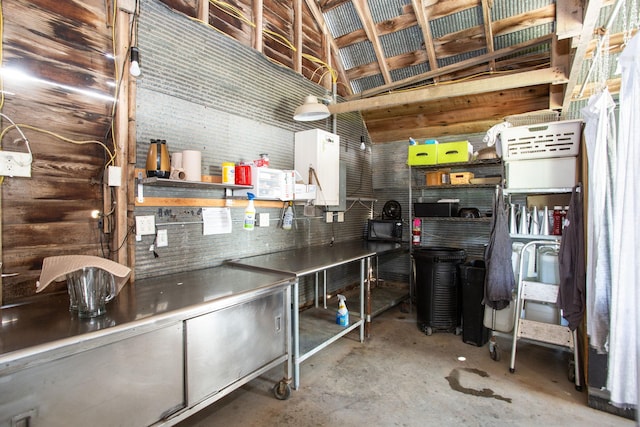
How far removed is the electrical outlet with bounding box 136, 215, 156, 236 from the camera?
6.69 feet

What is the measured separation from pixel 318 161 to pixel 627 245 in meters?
2.40

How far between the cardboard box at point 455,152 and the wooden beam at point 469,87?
2.63 ft

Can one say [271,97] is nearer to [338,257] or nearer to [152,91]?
[152,91]

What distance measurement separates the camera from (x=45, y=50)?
172 cm

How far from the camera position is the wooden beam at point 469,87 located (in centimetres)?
253

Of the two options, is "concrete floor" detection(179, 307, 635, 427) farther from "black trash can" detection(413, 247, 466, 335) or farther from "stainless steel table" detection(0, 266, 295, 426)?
"stainless steel table" detection(0, 266, 295, 426)

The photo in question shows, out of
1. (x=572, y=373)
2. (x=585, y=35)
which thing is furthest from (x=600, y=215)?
(x=572, y=373)

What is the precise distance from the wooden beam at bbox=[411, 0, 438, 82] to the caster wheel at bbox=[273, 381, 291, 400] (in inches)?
142

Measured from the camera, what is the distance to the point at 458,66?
11.8 ft

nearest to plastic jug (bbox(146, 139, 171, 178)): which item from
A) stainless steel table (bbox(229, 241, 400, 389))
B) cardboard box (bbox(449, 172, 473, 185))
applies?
stainless steel table (bbox(229, 241, 400, 389))

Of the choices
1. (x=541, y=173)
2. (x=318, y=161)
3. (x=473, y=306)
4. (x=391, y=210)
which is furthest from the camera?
(x=391, y=210)

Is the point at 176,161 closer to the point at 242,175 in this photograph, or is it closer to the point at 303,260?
the point at 242,175

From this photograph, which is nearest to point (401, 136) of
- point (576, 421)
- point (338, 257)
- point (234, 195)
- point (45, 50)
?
point (338, 257)

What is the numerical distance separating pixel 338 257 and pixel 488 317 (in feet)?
4.76
